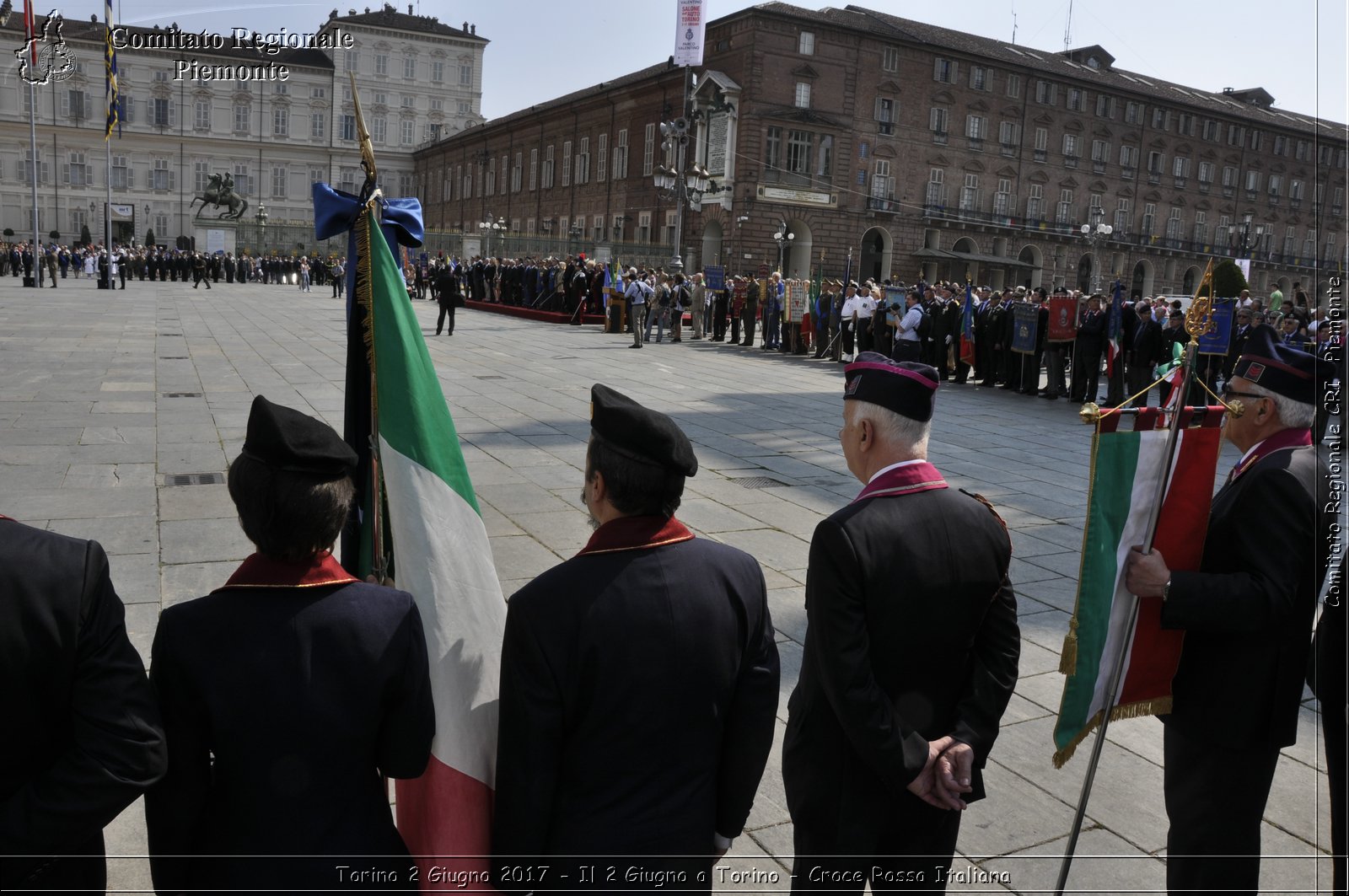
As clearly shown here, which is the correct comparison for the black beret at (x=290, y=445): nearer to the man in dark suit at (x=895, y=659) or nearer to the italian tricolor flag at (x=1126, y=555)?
the man in dark suit at (x=895, y=659)

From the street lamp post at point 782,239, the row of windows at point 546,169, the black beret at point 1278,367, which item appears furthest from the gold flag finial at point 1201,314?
the row of windows at point 546,169

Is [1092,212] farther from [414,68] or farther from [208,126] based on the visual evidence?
[208,126]

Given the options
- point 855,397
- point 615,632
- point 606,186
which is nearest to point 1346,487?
point 855,397

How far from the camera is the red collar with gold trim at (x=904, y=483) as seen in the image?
2188mm

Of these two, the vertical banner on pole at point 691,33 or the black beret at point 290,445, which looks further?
the vertical banner on pole at point 691,33

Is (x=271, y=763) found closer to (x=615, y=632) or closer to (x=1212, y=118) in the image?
(x=615, y=632)

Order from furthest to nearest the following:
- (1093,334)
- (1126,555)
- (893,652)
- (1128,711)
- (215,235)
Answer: (215,235)
(1093,334)
(1128,711)
(1126,555)
(893,652)

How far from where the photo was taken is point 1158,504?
2.40 m

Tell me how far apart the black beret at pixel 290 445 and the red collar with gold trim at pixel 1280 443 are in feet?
7.10

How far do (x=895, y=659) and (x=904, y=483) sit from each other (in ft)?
1.26

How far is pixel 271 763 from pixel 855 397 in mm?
1405

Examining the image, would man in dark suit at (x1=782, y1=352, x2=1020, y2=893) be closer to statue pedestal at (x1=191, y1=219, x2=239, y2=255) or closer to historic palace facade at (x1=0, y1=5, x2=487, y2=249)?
statue pedestal at (x1=191, y1=219, x2=239, y2=255)

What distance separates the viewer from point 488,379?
14.0 metres

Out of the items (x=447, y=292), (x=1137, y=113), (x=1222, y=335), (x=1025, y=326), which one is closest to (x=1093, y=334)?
(x=1025, y=326)
